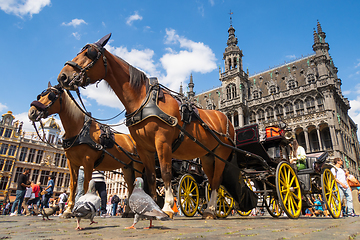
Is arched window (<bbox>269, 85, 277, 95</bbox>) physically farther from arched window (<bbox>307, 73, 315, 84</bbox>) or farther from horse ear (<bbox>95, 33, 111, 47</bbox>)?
horse ear (<bbox>95, 33, 111, 47</bbox>)

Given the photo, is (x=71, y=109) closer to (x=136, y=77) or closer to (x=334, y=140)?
(x=136, y=77)

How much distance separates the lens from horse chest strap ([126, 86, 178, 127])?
3805 millimetres

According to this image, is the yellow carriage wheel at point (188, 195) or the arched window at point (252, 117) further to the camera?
the arched window at point (252, 117)

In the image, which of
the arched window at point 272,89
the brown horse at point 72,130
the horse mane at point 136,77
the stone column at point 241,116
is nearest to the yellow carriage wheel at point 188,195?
the brown horse at point 72,130

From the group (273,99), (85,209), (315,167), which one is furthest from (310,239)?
(273,99)

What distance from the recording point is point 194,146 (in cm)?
436

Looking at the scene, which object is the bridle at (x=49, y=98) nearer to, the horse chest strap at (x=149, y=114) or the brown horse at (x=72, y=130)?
the brown horse at (x=72, y=130)

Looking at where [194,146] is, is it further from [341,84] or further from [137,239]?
[341,84]

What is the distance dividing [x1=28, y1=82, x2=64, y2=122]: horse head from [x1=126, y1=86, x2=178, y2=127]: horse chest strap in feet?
8.09

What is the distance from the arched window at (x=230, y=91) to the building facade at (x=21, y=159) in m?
27.4

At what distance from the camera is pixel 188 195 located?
6398 mm

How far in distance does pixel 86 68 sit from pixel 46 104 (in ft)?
7.16

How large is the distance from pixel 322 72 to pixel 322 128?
7.33 metres

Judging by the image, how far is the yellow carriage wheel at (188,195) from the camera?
6.11 m
